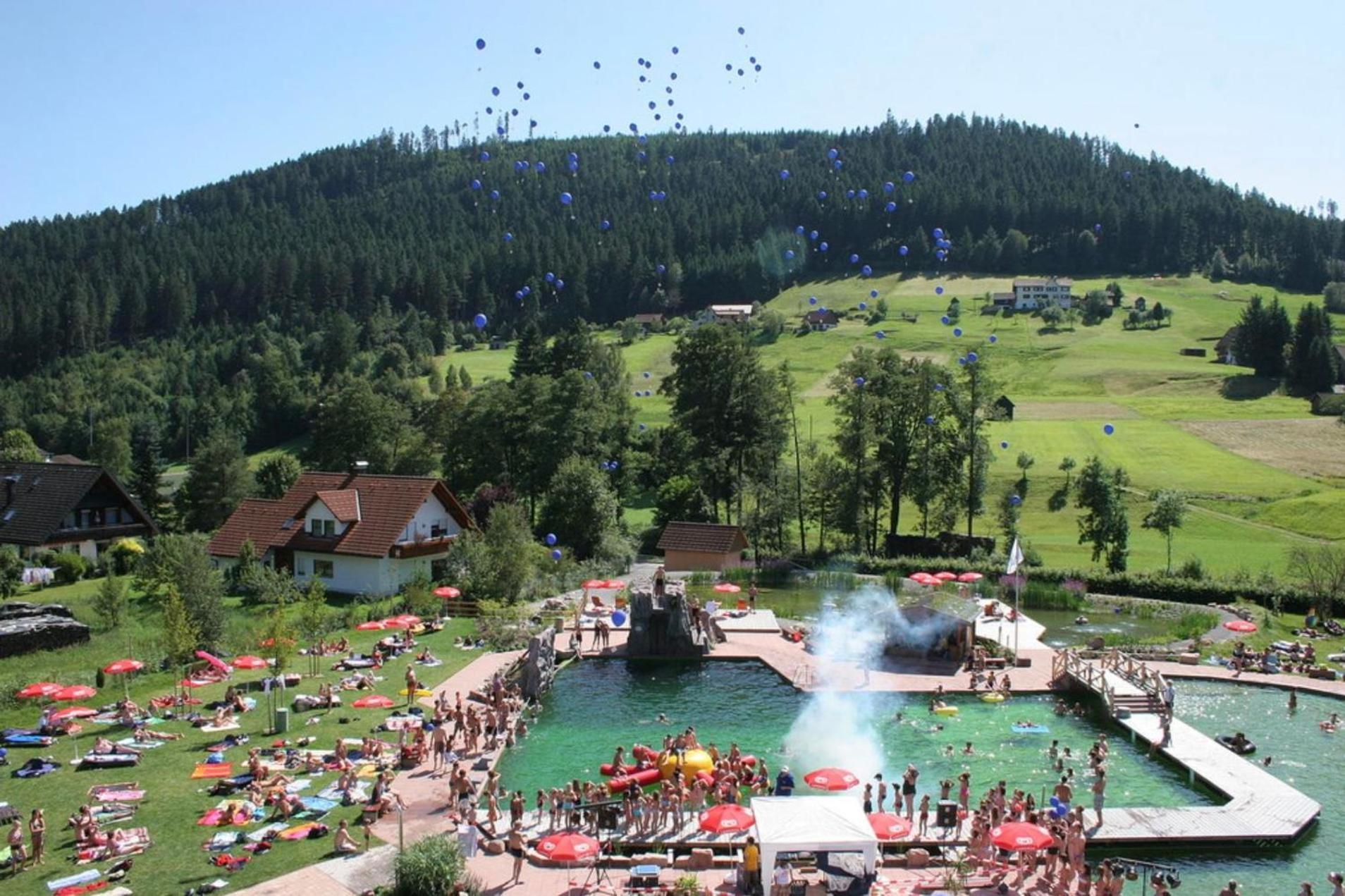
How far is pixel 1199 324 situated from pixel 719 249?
70.9m

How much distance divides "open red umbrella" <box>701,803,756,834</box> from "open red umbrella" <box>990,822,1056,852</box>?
5.07 metres

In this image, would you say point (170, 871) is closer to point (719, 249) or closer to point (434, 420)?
point (434, 420)

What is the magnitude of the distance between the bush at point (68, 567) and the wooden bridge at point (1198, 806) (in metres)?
47.4

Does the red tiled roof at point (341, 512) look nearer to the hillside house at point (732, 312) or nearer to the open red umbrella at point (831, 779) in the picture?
the open red umbrella at point (831, 779)

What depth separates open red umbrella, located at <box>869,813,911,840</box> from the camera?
24.4m

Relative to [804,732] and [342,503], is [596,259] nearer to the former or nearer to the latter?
[342,503]

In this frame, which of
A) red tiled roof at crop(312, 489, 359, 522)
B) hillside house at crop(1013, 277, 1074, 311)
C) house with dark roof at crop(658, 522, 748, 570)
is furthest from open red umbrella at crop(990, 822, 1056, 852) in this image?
hillside house at crop(1013, 277, 1074, 311)

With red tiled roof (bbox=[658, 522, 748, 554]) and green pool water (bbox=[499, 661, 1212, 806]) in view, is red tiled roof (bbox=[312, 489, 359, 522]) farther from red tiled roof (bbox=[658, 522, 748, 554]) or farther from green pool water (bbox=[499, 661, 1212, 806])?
green pool water (bbox=[499, 661, 1212, 806])

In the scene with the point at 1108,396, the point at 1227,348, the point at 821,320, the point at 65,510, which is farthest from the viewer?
the point at 821,320

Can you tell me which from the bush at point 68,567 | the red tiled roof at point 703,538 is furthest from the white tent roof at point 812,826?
the bush at point 68,567

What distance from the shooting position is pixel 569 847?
Answer: 22.4 meters

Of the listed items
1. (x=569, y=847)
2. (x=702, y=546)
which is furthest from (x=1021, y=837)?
(x=702, y=546)

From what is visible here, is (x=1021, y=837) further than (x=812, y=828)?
Yes

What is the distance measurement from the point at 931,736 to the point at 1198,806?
808cm
